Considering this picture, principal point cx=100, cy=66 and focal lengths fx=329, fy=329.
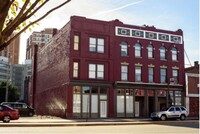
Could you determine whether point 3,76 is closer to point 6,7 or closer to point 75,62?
point 75,62

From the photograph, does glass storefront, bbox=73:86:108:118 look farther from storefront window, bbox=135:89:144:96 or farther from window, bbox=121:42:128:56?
window, bbox=121:42:128:56

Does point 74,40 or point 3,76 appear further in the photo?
point 3,76

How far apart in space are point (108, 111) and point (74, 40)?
31.8ft

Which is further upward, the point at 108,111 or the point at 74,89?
the point at 74,89

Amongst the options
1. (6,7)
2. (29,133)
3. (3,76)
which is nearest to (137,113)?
(29,133)

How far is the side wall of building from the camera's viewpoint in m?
41.5

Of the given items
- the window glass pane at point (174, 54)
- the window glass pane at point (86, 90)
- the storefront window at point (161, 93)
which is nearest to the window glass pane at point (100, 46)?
the window glass pane at point (86, 90)

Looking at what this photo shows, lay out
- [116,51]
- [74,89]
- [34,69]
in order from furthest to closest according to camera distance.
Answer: [34,69] → [116,51] → [74,89]

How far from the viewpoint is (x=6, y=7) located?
3.64 meters

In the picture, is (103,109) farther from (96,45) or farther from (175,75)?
(175,75)

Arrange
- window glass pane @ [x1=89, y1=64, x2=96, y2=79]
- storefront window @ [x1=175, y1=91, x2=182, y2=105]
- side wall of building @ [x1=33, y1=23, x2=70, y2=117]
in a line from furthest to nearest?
storefront window @ [x1=175, y1=91, x2=182, y2=105]
side wall of building @ [x1=33, y1=23, x2=70, y2=117]
window glass pane @ [x1=89, y1=64, x2=96, y2=79]

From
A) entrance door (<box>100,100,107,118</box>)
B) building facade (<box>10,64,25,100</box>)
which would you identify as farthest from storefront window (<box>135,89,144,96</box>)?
building facade (<box>10,64,25,100</box>)

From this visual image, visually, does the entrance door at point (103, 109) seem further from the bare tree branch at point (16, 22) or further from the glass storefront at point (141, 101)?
the bare tree branch at point (16, 22)

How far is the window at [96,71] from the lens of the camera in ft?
134
